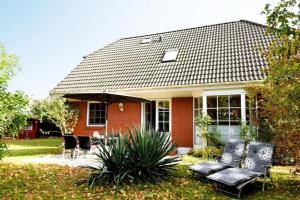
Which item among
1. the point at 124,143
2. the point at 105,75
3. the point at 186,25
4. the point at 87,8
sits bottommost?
the point at 124,143

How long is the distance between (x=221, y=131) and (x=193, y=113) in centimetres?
244

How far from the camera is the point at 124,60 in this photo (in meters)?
19.5

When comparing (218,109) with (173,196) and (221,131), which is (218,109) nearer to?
(221,131)

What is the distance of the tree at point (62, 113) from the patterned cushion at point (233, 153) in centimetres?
1129

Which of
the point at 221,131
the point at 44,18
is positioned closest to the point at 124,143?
the point at 221,131

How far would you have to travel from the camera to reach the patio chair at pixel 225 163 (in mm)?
7944

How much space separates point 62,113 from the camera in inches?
672

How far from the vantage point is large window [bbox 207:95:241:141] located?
43.9 feet

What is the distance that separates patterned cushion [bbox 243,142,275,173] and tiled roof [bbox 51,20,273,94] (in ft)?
18.7

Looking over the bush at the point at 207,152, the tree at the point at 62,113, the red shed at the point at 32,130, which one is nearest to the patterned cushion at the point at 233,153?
the bush at the point at 207,152

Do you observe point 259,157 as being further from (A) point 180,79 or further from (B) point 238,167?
(A) point 180,79

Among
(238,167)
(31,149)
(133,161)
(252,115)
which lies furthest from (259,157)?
(31,149)

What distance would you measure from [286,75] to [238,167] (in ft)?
10.7

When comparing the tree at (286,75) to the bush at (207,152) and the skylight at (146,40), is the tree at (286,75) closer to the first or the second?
the bush at (207,152)
